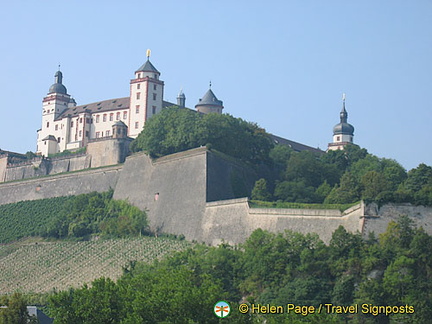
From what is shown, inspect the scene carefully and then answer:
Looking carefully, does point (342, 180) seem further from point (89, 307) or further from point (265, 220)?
point (89, 307)

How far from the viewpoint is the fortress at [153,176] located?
5806 centimetres

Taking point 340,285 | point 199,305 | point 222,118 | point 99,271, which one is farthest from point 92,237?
point 199,305

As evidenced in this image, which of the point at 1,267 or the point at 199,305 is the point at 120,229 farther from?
the point at 199,305

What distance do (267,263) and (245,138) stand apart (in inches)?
868

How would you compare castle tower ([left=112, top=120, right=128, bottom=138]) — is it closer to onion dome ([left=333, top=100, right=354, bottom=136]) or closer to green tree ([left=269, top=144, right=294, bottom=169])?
green tree ([left=269, top=144, right=294, bottom=169])

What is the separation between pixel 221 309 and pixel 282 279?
43.6 feet

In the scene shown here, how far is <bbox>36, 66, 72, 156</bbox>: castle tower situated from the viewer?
8780cm

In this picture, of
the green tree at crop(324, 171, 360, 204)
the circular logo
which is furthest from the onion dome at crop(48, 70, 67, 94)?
the circular logo

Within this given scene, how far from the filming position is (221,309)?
3962 cm

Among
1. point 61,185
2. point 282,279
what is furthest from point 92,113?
point 282,279

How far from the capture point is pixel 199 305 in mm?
40344

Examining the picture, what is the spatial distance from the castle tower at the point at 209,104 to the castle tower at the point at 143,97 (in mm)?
9873

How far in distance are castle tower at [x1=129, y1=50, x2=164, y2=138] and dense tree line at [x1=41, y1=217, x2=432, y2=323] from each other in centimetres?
2518

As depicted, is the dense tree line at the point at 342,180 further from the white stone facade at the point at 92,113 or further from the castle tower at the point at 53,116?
the castle tower at the point at 53,116
